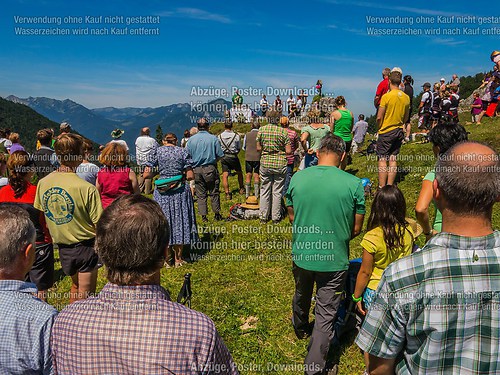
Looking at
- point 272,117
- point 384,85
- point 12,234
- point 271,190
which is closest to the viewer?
point 12,234

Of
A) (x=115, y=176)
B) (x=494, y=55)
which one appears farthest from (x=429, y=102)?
(x=115, y=176)

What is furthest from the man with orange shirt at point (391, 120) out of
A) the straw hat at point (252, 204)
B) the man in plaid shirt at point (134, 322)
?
the man in plaid shirt at point (134, 322)

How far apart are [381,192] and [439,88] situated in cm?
1477

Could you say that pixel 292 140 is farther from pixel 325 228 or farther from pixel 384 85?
pixel 325 228

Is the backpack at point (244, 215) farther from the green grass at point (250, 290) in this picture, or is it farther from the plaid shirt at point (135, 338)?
the plaid shirt at point (135, 338)

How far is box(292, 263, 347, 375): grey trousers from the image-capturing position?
364cm

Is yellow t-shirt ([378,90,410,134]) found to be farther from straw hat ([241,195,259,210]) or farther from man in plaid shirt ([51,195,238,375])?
man in plaid shirt ([51,195,238,375])

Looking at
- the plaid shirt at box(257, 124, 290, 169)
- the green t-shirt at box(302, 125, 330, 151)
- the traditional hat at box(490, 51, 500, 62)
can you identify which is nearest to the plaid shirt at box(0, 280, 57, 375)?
the plaid shirt at box(257, 124, 290, 169)

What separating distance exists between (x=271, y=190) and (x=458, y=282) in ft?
23.6

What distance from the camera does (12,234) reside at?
214 cm

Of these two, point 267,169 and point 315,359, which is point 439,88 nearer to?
point 267,169

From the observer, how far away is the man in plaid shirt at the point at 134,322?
1621 millimetres

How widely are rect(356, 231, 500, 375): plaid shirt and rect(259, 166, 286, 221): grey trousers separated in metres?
6.71

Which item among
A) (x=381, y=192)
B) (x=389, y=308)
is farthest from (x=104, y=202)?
(x=389, y=308)
